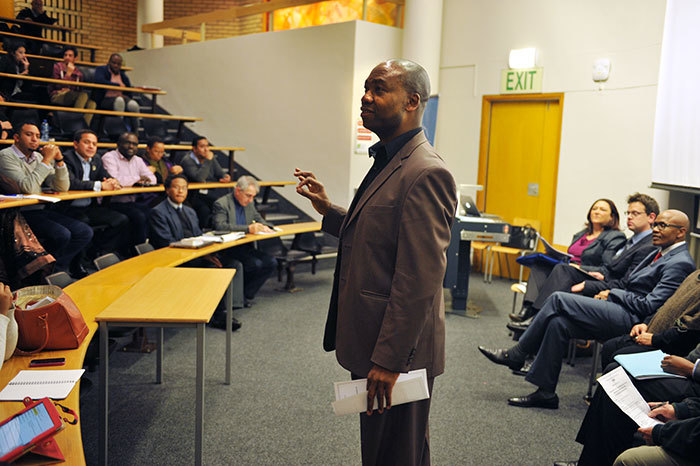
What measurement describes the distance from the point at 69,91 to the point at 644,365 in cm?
693

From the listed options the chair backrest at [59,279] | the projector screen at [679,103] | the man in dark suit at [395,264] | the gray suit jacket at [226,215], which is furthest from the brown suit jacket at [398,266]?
the gray suit jacket at [226,215]

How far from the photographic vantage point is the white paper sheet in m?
2.34

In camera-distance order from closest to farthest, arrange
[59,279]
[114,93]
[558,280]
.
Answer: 1. [59,279]
2. [558,280]
3. [114,93]

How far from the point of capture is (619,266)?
4137 millimetres

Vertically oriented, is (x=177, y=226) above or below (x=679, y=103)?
below

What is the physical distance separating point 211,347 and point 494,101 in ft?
14.8

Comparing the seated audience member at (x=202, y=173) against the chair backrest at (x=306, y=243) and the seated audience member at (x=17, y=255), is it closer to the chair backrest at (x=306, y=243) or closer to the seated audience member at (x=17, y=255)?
the chair backrest at (x=306, y=243)

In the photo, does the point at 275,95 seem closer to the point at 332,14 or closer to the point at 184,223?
the point at 332,14

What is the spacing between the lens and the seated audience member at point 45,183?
4652 millimetres

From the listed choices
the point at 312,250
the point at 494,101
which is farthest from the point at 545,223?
the point at 312,250

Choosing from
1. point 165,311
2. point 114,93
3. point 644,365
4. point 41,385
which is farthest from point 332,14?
point 41,385

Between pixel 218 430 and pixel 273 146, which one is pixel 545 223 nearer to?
pixel 273 146

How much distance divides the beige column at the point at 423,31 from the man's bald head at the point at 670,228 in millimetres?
4109

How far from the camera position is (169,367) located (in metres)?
3.92
